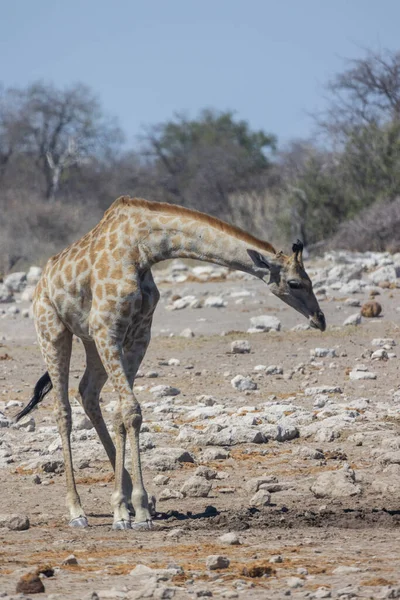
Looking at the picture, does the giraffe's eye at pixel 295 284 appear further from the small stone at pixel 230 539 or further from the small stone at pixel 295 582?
the small stone at pixel 295 582

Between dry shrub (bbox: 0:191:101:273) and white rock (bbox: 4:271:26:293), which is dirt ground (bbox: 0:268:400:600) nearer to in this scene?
white rock (bbox: 4:271:26:293)

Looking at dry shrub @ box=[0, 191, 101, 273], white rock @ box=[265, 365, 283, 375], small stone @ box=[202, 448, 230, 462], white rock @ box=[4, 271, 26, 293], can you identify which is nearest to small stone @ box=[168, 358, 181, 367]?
white rock @ box=[265, 365, 283, 375]

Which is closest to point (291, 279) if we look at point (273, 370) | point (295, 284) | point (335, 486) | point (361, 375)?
point (295, 284)

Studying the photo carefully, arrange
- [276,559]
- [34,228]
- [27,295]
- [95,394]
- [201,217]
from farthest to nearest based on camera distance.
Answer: [34,228] → [27,295] → [95,394] → [201,217] → [276,559]

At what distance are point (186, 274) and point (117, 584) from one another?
60.9ft

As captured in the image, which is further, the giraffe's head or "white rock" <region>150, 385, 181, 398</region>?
"white rock" <region>150, 385, 181, 398</region>

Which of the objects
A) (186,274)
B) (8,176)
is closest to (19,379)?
(186,274)

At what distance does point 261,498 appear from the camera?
7.07 metres

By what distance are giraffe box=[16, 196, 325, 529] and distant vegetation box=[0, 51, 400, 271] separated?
19.8 m

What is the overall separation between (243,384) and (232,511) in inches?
175

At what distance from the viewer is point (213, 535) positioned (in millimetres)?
6340

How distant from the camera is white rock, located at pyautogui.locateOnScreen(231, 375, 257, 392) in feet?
37.2

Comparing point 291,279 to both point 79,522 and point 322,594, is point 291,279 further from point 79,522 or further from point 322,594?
point 322,594

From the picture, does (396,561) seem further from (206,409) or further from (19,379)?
(19,379)
